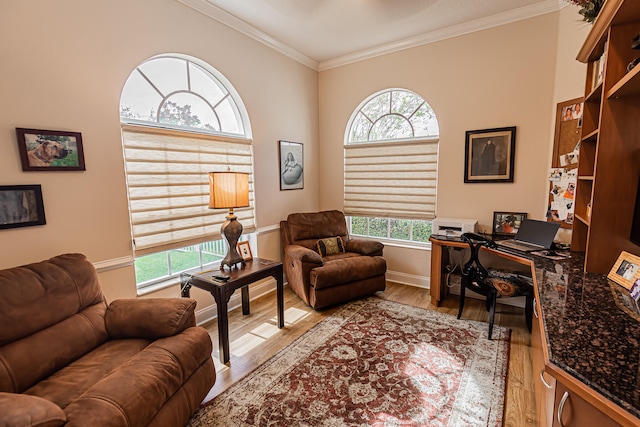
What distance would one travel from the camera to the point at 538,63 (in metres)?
2.94

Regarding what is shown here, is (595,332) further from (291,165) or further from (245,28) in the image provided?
(245,28)

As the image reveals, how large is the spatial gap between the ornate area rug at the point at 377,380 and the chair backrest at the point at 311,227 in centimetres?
120

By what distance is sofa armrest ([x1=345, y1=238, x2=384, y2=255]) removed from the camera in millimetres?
3602

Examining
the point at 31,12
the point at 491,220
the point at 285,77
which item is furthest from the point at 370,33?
the point at 31,12

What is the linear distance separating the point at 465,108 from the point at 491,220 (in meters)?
1.31

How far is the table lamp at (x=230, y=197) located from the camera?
245 cm

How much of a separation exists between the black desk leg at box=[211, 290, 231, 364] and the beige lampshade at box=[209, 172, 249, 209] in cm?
72

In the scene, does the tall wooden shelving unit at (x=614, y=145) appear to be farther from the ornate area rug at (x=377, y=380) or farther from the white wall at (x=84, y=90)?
the white wall at (x=84, y=90)

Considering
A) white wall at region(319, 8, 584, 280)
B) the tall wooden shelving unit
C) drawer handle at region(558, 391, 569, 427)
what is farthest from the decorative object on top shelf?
drawer handle at region(558, 391, 569, 427)

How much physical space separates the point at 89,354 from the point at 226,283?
0.88m

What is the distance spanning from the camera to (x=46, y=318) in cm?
161

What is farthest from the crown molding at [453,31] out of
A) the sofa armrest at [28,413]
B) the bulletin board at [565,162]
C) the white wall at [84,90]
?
the sofa armrest at [28,413]

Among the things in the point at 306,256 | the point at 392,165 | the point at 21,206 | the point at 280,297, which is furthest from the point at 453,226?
the point at 21,206

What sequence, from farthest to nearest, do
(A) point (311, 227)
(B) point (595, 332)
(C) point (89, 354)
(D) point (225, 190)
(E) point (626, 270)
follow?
(A) point (311, 227) < (D) point (225, 190) < (C) point (89, 354) < (E) point (626, 270) < (B) point (595, 332)
